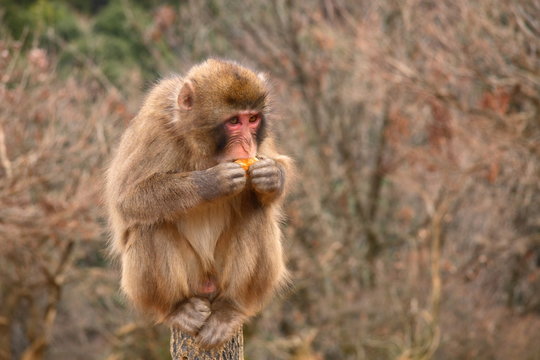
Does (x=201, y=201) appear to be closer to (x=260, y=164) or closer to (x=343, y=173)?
(x=260, y=164)

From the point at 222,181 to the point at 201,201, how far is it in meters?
0.18

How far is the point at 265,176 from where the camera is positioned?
12.8ft

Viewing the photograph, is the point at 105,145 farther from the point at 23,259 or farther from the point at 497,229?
the point at 497,229

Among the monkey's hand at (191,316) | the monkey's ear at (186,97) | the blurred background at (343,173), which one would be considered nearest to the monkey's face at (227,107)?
the monkey's ear at (186,97)

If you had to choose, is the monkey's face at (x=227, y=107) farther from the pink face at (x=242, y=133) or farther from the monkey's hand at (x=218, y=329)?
the monkey's hand at (x=218, y=329)

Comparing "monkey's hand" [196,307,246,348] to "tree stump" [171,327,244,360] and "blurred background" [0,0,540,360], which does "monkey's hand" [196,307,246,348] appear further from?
"blurred background" [0,0,540,360]

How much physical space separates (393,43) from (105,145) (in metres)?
4.83

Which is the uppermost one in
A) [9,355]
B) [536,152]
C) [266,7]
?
[266,7]

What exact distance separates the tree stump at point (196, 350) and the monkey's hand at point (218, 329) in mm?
37

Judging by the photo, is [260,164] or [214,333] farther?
[214,333]

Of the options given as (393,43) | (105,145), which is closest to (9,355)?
(105,145)

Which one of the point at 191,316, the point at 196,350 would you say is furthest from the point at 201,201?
the point at 196,350

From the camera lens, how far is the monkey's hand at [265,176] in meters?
3.88

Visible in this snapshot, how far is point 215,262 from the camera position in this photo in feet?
14.2
